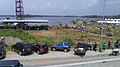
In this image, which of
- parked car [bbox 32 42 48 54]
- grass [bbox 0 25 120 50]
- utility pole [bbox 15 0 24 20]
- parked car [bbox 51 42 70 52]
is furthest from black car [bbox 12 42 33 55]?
utility pole [bbox 15 0 24 20]

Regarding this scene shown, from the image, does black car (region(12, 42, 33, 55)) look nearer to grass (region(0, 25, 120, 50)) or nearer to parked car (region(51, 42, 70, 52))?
parked car (region(51, 42, 70, 52))

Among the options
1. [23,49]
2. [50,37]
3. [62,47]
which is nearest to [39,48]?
[23,49]

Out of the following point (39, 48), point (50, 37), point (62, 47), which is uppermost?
point (39, 48)

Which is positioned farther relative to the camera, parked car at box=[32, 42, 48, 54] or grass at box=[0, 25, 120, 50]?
Answer: grass at box=[0, 25, 120, 50]

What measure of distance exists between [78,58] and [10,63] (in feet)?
63.8

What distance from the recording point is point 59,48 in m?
40.0

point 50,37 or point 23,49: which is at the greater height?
point 23,49

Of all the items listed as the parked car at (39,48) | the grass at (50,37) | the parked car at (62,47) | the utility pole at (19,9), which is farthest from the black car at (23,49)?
the utility pole at (19,9)

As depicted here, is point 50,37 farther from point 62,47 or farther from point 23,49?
point 23,49

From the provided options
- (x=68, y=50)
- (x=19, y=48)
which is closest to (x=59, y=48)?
(x=68, y=50)

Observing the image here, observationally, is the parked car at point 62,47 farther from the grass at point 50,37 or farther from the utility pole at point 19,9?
the utility pole at point 19,9

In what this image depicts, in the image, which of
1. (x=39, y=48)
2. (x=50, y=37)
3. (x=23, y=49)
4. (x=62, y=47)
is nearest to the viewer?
(x=23, y=49)

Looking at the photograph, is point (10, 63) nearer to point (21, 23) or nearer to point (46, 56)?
point (46, 56)

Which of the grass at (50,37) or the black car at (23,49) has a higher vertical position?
the black car at (23,49)
